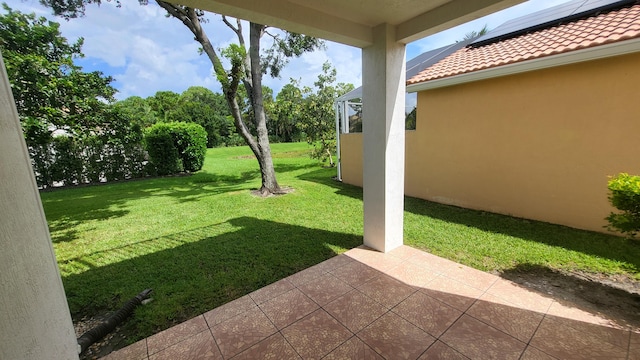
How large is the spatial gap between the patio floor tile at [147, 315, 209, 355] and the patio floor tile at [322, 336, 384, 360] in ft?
4.75

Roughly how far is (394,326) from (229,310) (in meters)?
1.93

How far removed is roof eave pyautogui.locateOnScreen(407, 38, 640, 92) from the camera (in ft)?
13.6

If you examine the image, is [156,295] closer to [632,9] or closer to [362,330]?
[362,330]

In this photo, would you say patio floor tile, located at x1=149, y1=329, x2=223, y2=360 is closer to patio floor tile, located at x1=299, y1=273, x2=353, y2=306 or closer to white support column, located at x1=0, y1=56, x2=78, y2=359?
white support column, located at x1=0, y1=56, x2=78, y2=359

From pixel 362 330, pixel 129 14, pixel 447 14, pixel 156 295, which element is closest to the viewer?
pixel 362 330

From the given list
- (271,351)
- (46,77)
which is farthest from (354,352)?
(46,77)

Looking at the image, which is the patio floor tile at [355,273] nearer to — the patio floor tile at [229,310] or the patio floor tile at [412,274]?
the patio floor tile at [412,274]

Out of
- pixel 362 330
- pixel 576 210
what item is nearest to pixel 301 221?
pixel 362 330

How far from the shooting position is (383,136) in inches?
152

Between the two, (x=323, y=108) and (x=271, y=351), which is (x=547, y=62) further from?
(x=323, y=108)

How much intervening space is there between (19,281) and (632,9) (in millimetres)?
10038

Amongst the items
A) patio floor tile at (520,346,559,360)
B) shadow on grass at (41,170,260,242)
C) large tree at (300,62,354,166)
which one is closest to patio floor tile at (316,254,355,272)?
patio floor tile at (520,346,559,360)

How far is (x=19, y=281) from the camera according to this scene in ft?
4.59

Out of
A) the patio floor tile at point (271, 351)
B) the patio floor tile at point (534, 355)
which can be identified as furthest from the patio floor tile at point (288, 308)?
the patio floor tile at point (534, 355)
